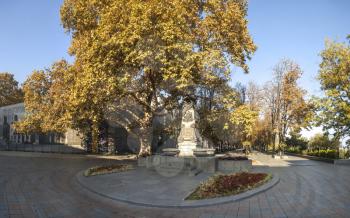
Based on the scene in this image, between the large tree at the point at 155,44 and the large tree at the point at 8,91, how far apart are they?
66.5 meters

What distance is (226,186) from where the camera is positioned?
41.0 feet

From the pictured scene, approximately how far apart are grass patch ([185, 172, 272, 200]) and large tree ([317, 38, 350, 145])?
19.3 metres

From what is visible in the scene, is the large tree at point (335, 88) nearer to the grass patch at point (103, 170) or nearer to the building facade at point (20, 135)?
the grass patch at point (103, 170)

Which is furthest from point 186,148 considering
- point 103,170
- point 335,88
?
point 335,88

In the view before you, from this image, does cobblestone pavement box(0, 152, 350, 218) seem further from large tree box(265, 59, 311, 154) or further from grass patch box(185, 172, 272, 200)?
large tree box(265, 59, 311, 154)

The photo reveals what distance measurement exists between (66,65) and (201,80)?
17455mm

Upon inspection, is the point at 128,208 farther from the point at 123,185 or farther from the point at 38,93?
the point at 38,93

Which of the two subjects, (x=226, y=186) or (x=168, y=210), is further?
(x=226, y=186)

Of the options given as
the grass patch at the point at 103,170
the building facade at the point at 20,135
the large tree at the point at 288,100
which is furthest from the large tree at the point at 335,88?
the building facade at the point at 20,135

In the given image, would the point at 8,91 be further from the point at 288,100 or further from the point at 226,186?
the point at 226,186

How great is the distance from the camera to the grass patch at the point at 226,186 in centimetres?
1177

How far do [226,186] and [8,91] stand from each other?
289 ft

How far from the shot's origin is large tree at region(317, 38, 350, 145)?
29641 mm

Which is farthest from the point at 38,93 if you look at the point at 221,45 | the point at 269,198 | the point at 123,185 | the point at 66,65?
the point at 269,198
